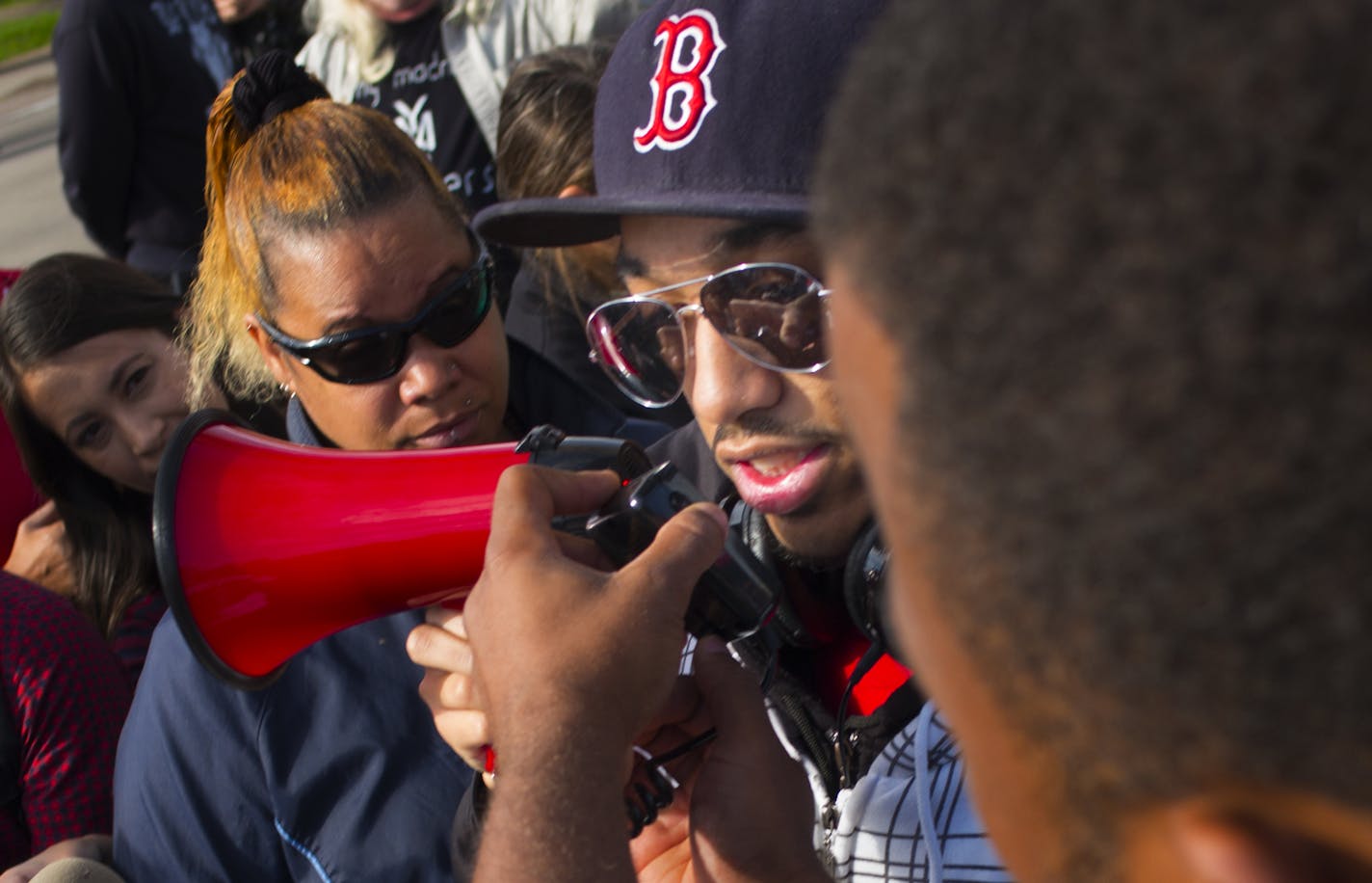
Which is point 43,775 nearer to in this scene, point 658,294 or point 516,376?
point 516,376

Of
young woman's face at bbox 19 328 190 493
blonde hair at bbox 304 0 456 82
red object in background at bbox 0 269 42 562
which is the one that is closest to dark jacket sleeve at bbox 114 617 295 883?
young woman's face at bbox 19 328 190 493

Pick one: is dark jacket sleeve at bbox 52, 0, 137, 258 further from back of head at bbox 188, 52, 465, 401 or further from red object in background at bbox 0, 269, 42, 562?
back of head at bbox 188, 52, 465, 401

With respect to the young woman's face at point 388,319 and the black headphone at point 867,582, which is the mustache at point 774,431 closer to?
the black headphone at point 867,582

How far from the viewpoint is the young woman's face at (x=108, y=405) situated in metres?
3.41

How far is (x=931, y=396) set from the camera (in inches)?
31.0

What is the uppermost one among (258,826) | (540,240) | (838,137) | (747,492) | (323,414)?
(838,137)

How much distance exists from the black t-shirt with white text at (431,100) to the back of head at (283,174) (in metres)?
1.33

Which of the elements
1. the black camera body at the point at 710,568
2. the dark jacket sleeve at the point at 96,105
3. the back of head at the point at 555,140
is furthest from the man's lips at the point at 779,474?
the dark jacket sleeve at the point at 96,105

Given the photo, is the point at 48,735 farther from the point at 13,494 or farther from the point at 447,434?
the point at 13,494

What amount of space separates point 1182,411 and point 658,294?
1.39 m

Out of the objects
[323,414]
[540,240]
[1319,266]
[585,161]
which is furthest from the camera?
[585,161]

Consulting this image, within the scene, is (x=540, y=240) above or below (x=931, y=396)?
below

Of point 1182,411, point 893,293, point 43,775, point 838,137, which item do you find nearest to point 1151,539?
point 1182,411

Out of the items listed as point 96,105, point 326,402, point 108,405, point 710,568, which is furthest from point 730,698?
point 96,105
